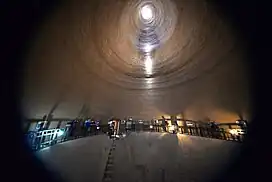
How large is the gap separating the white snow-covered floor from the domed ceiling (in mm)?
67

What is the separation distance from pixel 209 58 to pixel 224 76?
6 centimetres

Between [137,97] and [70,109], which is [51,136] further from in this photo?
[137,97]

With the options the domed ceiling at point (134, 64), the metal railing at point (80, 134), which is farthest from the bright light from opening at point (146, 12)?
the metal railing at point (80, 134)

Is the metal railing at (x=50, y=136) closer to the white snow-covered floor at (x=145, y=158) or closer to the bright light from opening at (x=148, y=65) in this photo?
the white snow-covered floor at (x=145, y=158)

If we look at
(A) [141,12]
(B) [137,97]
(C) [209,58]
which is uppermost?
(A) [141,12]

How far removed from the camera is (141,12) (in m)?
0.73

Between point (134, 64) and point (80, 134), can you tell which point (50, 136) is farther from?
point (134, 64)

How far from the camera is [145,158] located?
635mm

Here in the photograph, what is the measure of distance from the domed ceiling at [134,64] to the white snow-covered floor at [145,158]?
0.22ft

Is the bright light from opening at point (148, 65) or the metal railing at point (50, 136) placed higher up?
→ the bright light from opening at point (148, 65)

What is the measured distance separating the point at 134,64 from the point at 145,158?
0.26m

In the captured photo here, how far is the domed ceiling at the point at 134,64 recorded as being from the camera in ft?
2.19

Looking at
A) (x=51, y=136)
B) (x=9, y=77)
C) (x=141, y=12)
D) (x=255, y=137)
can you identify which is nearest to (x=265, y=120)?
(x=255, y=137)

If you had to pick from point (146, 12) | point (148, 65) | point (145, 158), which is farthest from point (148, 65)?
point (145, 158)
